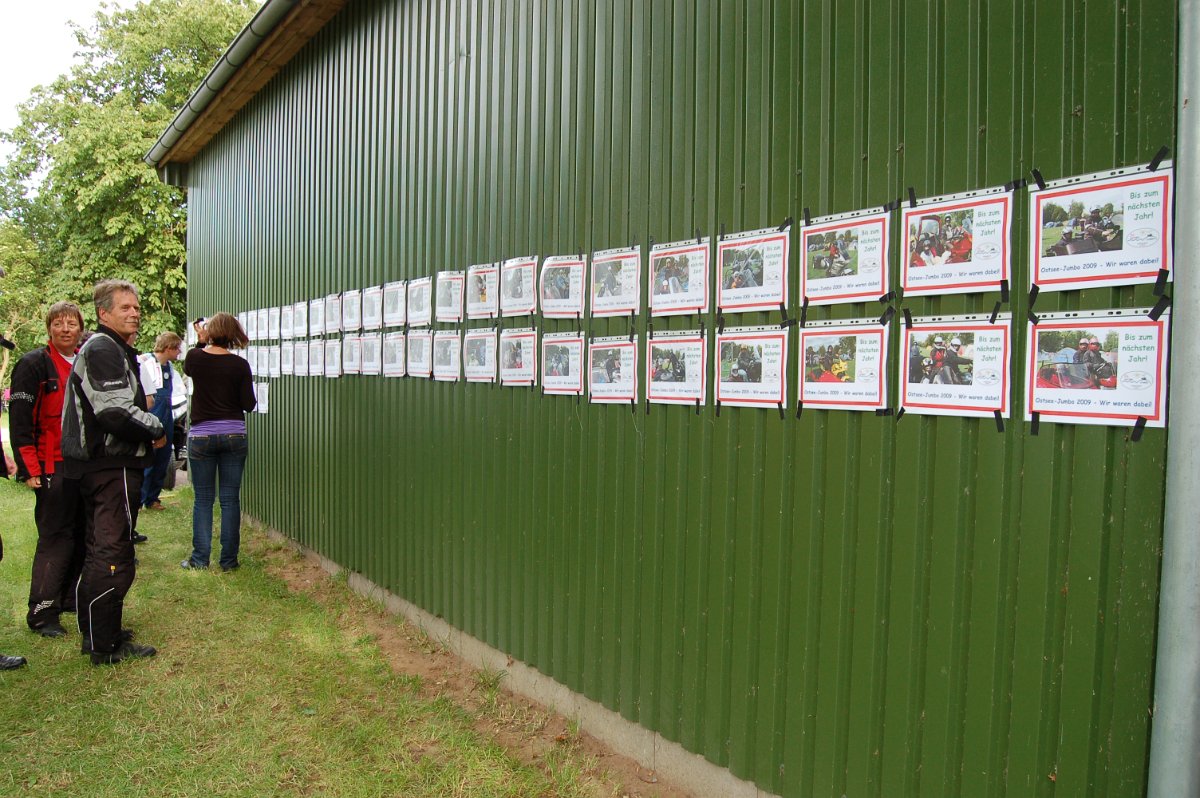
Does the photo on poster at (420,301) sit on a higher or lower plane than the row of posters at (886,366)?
higher

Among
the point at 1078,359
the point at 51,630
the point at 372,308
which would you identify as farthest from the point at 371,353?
the point at 1078,359

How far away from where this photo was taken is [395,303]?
18.9 ft

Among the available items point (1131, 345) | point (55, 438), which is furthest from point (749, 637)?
point (55, 438)

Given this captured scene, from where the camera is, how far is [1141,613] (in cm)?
194

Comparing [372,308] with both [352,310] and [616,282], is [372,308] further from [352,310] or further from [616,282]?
[616,282]

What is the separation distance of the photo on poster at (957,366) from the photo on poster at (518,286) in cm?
231

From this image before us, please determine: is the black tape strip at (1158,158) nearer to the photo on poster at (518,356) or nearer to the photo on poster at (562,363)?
the photo on poster at (562,363)

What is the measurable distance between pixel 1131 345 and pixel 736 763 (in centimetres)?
206

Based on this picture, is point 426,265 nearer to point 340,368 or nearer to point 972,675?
point 340,368

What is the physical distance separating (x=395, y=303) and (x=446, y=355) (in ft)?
3.07

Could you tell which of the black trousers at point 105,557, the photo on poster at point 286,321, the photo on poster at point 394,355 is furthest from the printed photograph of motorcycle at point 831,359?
the photo on poster at point 286,321

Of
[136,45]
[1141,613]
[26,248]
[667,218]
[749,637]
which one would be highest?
[136,45]

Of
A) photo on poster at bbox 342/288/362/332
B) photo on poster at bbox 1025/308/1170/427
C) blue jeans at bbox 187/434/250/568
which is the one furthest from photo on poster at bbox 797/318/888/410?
blue jeans at bbox 187/434/250/568

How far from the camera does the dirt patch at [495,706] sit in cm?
348
